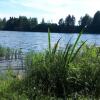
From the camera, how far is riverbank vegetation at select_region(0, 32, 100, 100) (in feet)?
24.4

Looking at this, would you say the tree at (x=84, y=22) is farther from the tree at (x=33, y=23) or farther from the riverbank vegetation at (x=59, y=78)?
the tree at (x=33, y=23)

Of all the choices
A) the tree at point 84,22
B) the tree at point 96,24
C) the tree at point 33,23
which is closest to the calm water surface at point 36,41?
the tree at point 84,22

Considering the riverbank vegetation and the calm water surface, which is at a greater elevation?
the riverbank vegetation

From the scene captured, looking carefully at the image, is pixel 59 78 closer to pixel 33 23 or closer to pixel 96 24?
pixel 96 24

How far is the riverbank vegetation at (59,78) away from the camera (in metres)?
7.45

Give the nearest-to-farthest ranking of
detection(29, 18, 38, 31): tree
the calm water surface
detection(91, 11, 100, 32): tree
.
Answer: the calm water surface < detection(91, 11, 100, 32): tree < detection(29, 18, 38, 31): tree

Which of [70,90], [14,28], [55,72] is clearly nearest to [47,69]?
[55,72]

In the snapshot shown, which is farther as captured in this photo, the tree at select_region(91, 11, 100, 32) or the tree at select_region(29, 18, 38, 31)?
the tree at select_region(29, 18, 38, 31)

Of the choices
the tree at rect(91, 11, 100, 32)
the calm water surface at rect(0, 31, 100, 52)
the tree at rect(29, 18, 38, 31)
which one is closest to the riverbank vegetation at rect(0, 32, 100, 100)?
the calm water surface at rect(0, 31, 100, 52)

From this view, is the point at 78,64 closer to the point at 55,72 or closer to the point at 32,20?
the point at 55,72

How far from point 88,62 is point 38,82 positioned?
4.34ft

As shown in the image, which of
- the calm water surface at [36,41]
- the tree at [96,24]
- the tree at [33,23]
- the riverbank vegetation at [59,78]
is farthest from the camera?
the tree at [33,23]

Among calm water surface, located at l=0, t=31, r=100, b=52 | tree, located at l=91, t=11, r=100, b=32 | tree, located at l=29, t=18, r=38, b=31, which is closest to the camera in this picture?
calm water surface, located at l=0, t=31, r=100, b=52

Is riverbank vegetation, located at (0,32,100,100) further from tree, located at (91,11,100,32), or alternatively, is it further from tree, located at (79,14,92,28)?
tree, located at (91,11,100,32)
